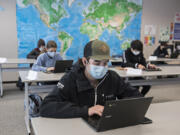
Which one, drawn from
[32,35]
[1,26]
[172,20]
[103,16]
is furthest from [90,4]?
[172,20]

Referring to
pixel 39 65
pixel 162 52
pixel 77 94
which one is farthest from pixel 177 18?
pixel 77 94

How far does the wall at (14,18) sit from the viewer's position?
4.90 metres

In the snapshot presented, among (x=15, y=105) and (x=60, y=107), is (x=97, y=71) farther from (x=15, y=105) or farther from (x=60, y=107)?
(x=15, y=105)

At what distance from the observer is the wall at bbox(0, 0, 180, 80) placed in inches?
193

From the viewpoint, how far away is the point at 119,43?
6180 mm

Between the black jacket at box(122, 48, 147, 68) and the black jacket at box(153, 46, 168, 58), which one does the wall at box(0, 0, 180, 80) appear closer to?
the black jacket at box(153, 46, 168, 58)

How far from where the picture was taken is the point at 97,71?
1450 mm

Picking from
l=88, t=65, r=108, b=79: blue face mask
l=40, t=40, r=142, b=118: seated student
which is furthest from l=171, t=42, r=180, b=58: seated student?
l=88, t=65, r=108, b=79: blue face mask

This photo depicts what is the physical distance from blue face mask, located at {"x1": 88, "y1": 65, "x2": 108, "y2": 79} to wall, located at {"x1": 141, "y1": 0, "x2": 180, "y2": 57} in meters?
A: 5.35

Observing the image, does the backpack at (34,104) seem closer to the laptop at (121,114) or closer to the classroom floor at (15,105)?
the classroom floor at (15,105)

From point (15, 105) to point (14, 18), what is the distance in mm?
2451

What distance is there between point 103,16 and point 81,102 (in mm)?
4761

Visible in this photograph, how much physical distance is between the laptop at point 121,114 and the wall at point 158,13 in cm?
561

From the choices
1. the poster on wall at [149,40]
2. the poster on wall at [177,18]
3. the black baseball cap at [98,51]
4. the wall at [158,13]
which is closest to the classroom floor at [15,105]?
the black baseball cap at [98,51]
